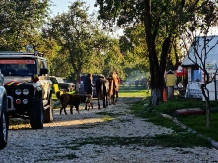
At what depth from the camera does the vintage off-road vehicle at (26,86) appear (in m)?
13.2

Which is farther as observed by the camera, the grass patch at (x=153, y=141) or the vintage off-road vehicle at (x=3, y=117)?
the grass patch at (x=153, y=141)

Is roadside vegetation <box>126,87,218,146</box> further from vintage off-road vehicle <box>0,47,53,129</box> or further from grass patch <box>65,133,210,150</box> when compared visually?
vintage off-road vehicle <box>0,47,53,129</box>

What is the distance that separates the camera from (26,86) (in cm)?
1329

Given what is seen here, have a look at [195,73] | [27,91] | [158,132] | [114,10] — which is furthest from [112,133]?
[195,73]

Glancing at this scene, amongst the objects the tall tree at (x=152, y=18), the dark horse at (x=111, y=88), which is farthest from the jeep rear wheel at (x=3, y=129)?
the dark horse at (x=111, y=88)

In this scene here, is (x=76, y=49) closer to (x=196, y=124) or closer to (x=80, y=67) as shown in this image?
(x=80, y=67)

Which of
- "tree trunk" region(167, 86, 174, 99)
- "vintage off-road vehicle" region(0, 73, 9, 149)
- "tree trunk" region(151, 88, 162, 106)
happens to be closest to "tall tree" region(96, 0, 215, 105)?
"tree trunk" region(151, 88, 162, 106)

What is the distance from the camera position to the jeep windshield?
1459 centimetres

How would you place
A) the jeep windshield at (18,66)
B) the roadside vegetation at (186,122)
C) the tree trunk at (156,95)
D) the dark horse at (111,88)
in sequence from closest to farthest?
1. the roadside vegetation at (186,122)
2. the jeep windshield at (18,66)
3. the tree trunk at (156,95)
4. the dark horse at (111,88)

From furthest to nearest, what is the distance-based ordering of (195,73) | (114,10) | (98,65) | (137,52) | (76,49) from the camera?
(98,65)
(76,49)
(137,52)
(195,73)
(114,10)

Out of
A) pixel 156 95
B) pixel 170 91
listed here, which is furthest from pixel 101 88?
pixel 170 91

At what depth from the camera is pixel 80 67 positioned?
200 feet

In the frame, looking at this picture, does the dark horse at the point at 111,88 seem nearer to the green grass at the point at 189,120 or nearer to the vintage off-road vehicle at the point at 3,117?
the green grass at the point at 189,120

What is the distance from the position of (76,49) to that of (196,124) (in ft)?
146
